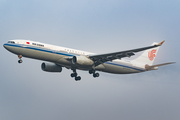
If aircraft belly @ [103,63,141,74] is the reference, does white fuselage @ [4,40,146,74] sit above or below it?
above

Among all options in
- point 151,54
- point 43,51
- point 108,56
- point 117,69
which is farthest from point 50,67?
point 151,54

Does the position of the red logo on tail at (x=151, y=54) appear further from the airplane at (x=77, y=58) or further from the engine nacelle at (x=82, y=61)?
the engine nacelle at (x=82, y=61)

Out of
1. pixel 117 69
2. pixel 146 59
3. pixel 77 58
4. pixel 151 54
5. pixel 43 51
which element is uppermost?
pixel 151 54

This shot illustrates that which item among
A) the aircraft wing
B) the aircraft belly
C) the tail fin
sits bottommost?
the aircraft belly

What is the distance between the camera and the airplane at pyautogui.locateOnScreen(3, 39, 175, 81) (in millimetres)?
40656

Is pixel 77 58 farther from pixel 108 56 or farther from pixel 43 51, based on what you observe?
pixel 108 56

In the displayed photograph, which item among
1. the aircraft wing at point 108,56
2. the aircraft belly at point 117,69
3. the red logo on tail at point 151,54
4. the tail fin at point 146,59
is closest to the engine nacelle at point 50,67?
the aircraft wing at point 108,56

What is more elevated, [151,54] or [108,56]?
[151,54]

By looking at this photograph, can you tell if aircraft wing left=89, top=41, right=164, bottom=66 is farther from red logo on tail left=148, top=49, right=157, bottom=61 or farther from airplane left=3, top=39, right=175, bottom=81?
red logo on tail left=148, top=49, right=157, bottom=61

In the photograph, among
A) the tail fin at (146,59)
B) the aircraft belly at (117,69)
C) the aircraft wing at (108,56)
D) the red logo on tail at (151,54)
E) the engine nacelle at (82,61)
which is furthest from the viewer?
the red logo on tail at (151,54)

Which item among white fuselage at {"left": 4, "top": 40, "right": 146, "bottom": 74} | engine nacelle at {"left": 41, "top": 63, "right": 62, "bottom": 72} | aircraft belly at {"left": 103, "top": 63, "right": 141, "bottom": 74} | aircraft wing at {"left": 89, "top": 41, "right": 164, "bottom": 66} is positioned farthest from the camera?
engine nacelle at {"left": 41, "top": 63, "right": 62, "bottom": 72}

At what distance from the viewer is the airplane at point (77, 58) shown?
40656mm

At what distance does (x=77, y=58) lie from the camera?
139 feet

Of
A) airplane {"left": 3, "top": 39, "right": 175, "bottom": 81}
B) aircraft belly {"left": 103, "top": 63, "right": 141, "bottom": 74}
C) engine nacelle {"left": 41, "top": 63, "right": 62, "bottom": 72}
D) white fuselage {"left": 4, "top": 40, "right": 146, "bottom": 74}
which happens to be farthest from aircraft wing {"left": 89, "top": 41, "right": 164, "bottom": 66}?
engine nacelle {"left": 41, "top": 63, "right": 62, "bottom": 72}
